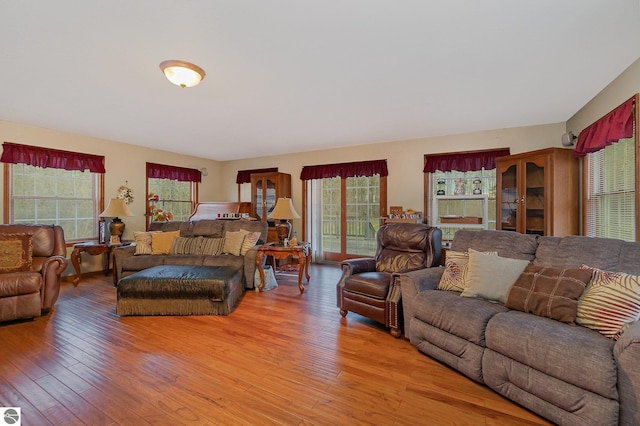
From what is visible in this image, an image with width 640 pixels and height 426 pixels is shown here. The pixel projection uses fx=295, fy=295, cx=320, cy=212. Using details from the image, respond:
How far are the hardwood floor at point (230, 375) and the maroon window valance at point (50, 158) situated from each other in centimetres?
262

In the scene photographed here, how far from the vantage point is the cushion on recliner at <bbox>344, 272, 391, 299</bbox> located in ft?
8.92

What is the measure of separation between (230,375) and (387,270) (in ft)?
6.00

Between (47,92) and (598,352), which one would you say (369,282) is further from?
(47,92)

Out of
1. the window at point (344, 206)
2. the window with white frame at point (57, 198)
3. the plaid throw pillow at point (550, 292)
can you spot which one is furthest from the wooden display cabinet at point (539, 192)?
the window with white frame at point (57, 198)

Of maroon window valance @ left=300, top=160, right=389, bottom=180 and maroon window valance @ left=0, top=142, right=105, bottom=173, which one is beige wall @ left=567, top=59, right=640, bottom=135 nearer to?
maroon window valance @ left=300, top=160, right=389, bottom=180

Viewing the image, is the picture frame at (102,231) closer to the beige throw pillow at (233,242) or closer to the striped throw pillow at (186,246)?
the striped throw pillow at (186,246)

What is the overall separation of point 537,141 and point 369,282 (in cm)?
356

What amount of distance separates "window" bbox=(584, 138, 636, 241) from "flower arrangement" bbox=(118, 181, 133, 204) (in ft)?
22.4

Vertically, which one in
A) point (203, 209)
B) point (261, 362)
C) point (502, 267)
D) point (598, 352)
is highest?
point (203, 209)

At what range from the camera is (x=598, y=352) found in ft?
4.68

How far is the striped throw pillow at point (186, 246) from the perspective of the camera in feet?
13.9

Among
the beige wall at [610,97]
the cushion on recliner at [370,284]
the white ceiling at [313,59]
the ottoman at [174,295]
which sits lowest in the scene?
the ottoman at [174,295]

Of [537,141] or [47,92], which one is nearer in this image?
[47,92]

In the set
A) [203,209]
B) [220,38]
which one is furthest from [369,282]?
[203,209]
